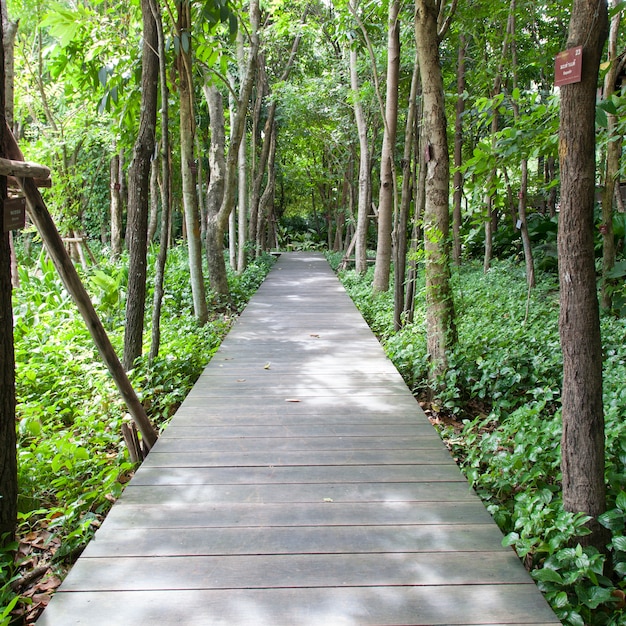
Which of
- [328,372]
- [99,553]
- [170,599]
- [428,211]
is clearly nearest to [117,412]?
[328,372]

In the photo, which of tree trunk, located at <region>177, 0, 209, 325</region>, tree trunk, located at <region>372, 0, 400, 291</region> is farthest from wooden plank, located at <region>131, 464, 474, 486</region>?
tree trunk, located at <region>372, 0, 400, 291</region>

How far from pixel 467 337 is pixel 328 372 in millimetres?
1513

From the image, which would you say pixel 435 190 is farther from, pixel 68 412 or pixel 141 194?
pixel 68 412

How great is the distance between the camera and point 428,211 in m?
5.29

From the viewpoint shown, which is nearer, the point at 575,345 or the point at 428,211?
the point at 575,345

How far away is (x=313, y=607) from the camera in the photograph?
2.23 meters

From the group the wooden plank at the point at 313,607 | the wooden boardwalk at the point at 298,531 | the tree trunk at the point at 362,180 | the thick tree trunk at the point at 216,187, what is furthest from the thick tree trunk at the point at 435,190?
the tree trunk at the point at 362,180

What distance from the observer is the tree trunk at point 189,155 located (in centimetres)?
565

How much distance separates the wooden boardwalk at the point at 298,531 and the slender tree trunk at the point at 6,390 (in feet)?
1.55

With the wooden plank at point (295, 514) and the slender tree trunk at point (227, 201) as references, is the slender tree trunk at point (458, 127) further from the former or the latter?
the wooden plank at point (295, 514)

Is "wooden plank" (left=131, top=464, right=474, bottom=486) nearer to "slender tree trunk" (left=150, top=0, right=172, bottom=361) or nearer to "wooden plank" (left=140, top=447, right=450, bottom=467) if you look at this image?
"wooden plank" (left=140, top=447, right=450, bottom=467)

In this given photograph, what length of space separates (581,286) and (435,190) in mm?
2905

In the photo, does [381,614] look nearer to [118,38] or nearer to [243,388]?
[243,388]

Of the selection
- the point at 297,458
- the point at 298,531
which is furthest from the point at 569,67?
the point at 297,458
